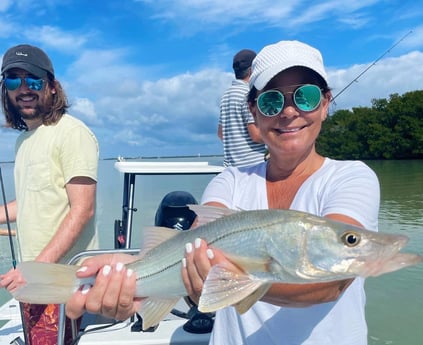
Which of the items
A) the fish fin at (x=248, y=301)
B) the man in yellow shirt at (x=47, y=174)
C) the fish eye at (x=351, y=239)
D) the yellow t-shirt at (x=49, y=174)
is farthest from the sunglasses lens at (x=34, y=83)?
the fish eye at (x=351, y=239)

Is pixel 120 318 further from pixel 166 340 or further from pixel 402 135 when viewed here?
pixel 402 135

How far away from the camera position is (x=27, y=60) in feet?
12.0

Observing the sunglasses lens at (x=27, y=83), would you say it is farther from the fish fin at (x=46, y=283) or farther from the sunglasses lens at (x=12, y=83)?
the fish fin at (x=46, y=283)

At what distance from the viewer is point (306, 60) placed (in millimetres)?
2248

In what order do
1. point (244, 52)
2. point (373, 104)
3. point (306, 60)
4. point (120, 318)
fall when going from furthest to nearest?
1. point (373, 104)
2. point (244, 52)
3. point (120, 318)
4. point (306, 60)

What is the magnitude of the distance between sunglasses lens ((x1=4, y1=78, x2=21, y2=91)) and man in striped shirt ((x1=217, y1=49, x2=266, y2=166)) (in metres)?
2.28

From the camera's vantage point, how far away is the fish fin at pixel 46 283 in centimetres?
230

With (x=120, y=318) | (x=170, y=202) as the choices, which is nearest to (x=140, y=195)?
(x=170, y=202)

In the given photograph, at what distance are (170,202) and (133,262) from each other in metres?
3.09

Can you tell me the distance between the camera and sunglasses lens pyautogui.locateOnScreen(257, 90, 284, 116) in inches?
91.4

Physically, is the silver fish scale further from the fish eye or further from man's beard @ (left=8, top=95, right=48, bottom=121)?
man's beard @ (left=8, top=95, right=48, bottom=121)

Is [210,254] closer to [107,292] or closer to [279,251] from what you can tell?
[279,251]

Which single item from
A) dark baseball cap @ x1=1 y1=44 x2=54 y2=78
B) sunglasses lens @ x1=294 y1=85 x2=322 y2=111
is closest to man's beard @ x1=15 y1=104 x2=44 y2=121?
dark baseball cap @ x1=1 y1=44 x2=54 y2=78

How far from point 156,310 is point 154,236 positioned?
14.6 inches
